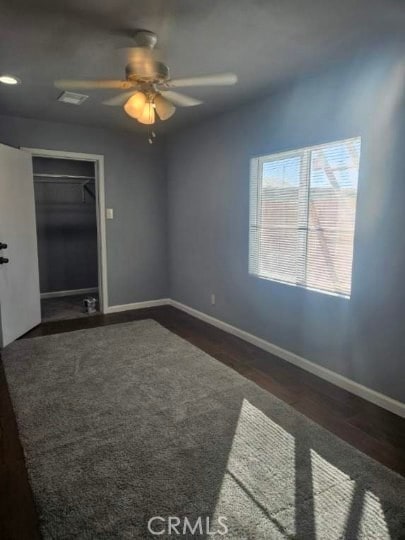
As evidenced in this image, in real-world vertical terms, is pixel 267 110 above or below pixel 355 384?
above

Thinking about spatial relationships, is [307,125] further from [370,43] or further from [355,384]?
[355,384]

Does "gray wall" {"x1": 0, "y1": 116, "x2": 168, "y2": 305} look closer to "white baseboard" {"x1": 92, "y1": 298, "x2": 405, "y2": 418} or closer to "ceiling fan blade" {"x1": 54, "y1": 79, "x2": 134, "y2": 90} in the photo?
"white baseboard" {"x1": 92, "y1": 298, "x2": 405, "y2": 418}

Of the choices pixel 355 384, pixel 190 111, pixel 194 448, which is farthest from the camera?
pixel 190 111

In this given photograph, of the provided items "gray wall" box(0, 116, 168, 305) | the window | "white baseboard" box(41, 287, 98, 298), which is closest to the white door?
"gray wall" box(0, 116, 168, 305)

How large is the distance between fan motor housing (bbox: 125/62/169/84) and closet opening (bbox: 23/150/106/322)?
3.42 m

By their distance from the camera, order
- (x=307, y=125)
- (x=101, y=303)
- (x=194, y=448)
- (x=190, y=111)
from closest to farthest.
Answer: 1. (x=194, y=448)
2. (x=307, y=125)
3. (x=190, y=111)
4. (x=101, y=303)

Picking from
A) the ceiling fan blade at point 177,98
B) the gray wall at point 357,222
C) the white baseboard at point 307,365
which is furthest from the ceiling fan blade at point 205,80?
the white baseboard at point 307,365

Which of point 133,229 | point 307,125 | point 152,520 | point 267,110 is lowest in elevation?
point 152,520

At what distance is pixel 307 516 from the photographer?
62.8 inches

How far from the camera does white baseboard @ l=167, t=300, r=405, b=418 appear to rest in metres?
2.48

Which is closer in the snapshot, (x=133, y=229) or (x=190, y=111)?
(x=190, y=111)

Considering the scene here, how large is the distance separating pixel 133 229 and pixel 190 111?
1879mm

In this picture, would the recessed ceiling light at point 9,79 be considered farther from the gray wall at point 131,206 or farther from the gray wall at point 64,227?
the gray wall at point 64,227

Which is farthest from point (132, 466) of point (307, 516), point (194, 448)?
point (307, 516)
